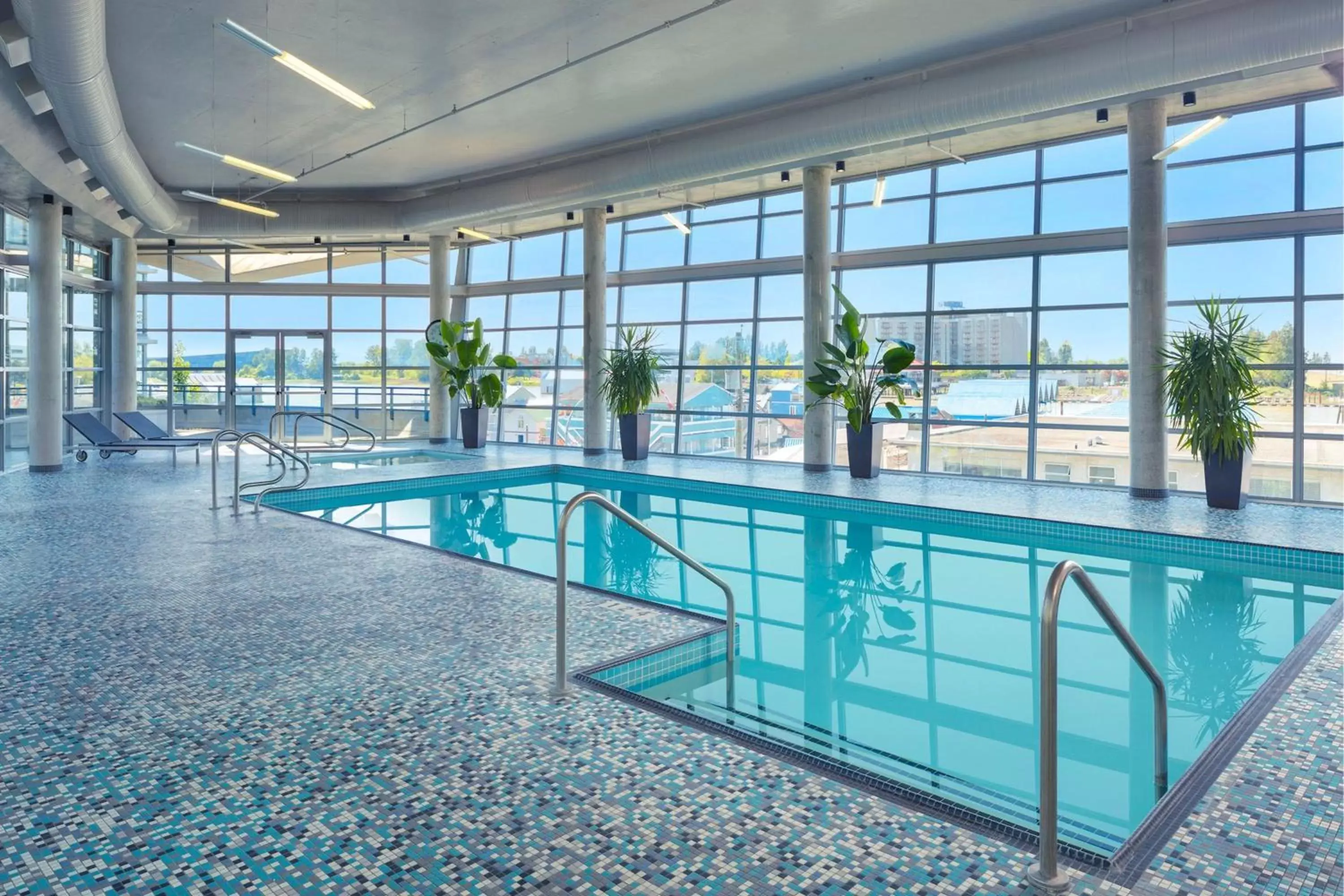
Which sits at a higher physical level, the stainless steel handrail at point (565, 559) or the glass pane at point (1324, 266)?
the glass pane at point (1324, 266)

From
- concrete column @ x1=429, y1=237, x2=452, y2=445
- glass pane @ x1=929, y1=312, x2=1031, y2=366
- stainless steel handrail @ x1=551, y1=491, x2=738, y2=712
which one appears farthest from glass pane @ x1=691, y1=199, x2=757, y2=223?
stainless steel handrail @ x1=551, y1=491, x2=738, y2=712

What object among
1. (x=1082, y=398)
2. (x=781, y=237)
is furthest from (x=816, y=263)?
(x=1082, y=398)

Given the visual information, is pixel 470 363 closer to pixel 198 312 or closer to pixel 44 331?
pixel 44 331

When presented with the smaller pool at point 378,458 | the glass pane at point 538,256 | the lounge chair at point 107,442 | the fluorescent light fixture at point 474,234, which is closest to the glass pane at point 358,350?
the smaller pool at point 378,458

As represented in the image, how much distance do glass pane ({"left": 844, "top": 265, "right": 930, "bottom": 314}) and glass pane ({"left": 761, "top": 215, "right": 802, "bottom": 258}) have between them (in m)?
0.91

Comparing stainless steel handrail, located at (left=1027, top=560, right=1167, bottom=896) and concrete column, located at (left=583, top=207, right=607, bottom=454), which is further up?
concrete column, located at (left=583, top=207, right=607, bottom=454)

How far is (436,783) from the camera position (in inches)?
102

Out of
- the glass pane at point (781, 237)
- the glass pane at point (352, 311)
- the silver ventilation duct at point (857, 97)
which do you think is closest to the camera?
the silver ventilation duct at point (857, 97)

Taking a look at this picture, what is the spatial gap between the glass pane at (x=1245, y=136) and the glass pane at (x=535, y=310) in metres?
9.09

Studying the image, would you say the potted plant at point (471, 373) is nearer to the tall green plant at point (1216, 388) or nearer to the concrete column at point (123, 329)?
the concrete column at point (123, 329)

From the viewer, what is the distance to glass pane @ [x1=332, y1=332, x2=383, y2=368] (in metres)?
15.9

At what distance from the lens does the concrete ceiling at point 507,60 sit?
6895mm

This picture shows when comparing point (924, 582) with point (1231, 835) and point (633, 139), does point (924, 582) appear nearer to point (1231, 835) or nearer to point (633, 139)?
point (1231, 835)

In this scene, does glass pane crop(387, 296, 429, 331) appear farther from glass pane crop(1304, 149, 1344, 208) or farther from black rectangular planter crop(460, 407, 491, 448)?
glass pane crop(1304, 149, 1344, 208)
